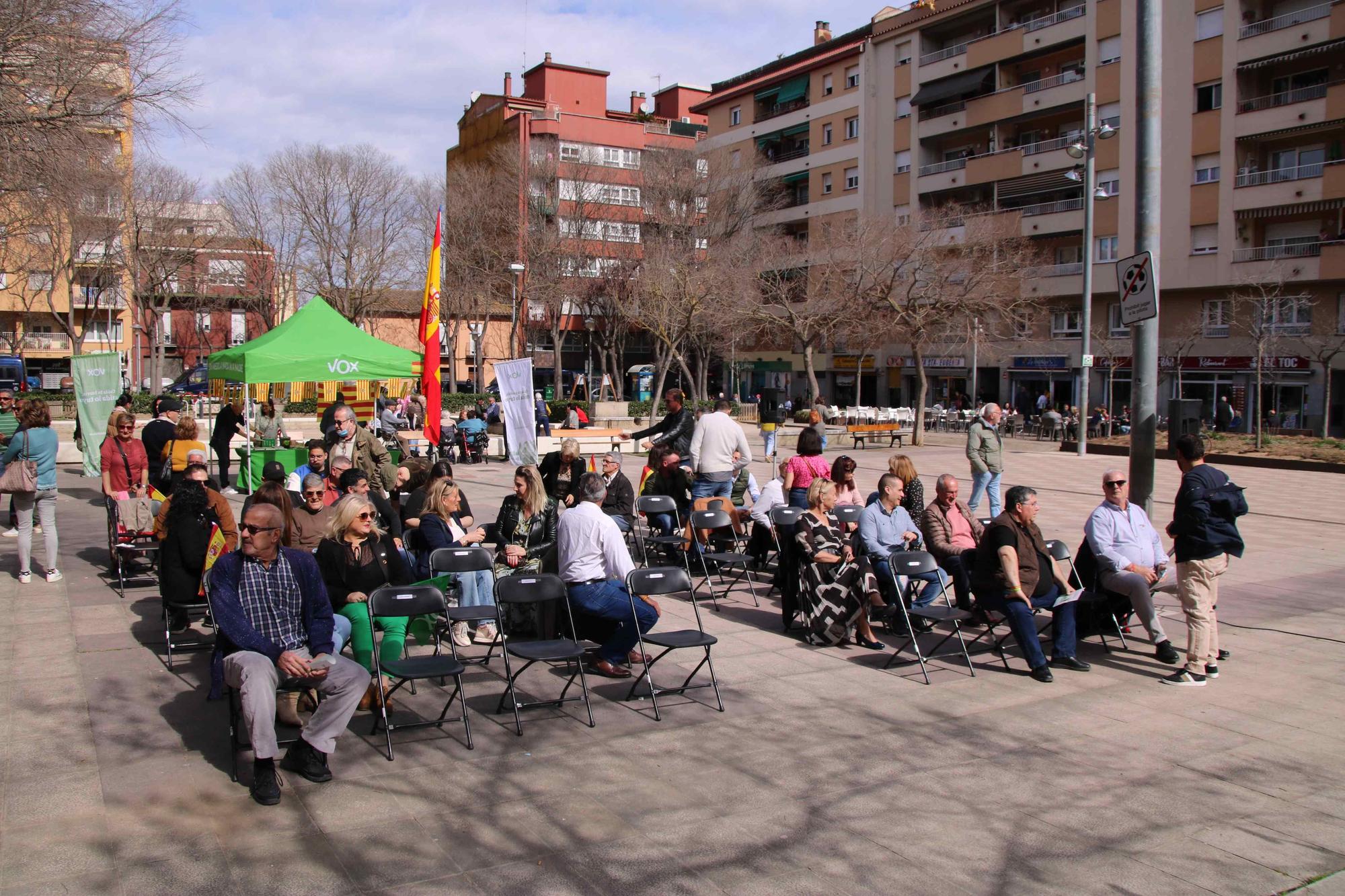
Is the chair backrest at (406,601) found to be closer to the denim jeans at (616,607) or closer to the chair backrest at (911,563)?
the denim jeans at (616,607)

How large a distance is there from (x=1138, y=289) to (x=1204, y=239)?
1386 inches

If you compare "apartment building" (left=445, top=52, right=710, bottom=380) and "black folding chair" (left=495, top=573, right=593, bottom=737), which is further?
"apartment building" (left=445, top=52, right=710, bottom=380)

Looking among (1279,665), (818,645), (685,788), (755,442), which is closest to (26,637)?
(685,788)

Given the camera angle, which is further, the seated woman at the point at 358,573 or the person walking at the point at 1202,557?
the person walking at the point at 1202,557

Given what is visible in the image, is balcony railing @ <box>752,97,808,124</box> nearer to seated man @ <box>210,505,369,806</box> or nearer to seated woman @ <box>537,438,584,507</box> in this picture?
seated woman @ <box>537,438,584,507</box>

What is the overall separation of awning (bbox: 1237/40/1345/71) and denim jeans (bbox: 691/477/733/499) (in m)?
35.2

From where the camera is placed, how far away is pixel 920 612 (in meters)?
7.35

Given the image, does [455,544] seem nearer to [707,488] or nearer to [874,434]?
[707,488]

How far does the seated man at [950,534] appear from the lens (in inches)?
334

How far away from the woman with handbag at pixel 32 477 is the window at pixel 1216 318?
39343 mm

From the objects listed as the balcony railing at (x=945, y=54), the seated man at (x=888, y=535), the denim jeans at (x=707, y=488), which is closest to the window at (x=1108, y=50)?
the balcony railing at (x=945, y=54)

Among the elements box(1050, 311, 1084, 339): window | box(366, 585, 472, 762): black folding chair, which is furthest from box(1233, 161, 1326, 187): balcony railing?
box(366, 585, 472, 762): black folding chair

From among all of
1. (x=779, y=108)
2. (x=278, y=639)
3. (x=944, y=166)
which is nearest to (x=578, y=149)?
(x=779, y=108)

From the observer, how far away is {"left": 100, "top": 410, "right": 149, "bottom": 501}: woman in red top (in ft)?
33.3
